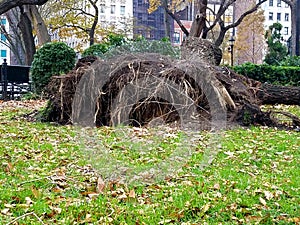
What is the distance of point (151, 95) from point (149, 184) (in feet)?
11.8

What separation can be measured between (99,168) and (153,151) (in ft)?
3.29

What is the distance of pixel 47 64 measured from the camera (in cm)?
1362

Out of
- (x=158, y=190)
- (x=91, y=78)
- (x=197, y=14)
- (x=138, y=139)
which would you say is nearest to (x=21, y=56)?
(x=197, y=14)

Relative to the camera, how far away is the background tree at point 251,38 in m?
34.3

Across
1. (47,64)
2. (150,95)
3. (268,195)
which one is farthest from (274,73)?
(268,195)

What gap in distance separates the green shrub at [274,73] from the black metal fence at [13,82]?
7566 mm

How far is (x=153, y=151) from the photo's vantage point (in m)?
5.22

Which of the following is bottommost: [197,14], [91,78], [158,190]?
[158,190]

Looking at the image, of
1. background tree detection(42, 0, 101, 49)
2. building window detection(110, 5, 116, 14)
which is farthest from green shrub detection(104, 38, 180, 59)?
building window detection(110, 5, 116, 14)

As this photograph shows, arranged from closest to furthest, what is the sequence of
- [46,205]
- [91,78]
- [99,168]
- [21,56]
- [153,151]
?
1. [46,205]
2. [99,168]
3. [153,151]
4. [91,78]
5. [21,56]

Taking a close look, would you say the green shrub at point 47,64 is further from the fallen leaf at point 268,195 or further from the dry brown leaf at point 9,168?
the fallen leaf at point 268,195

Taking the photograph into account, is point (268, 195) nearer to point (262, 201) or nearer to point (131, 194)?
point (262, 201)

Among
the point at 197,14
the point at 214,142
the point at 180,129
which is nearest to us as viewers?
the point at 214,142

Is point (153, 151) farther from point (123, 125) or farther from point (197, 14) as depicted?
point (197, 14)
